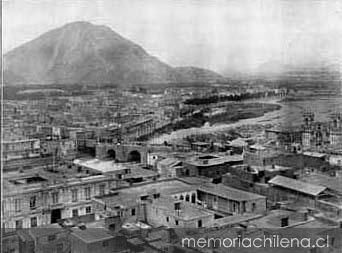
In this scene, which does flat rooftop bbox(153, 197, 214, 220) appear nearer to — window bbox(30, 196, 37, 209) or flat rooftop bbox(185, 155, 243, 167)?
flat rooftop bbox(185, 155, 243, 167)

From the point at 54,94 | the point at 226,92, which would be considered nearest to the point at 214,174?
the point at 226,92

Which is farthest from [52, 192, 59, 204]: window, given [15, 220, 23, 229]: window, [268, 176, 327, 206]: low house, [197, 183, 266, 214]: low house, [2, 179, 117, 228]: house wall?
[268, 176, 327, 206]: low house

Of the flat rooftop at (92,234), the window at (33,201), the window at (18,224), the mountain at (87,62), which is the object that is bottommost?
the flat rooftop at (92,234)

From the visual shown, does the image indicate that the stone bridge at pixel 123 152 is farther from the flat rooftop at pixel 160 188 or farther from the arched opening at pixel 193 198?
the arched opening at pixel 193 198

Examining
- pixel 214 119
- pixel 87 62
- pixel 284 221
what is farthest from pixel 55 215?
pixel 284 221

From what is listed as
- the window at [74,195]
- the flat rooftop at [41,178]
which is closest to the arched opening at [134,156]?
the flat rooftop at [41,178]

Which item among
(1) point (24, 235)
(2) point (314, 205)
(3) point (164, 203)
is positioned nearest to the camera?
(1) point (24, 235)

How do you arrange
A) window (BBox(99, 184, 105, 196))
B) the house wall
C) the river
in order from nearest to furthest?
the house wall → window (BBox(99, 184, 105, 196)) → the river

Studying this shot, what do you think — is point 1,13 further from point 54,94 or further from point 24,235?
point 24,235
